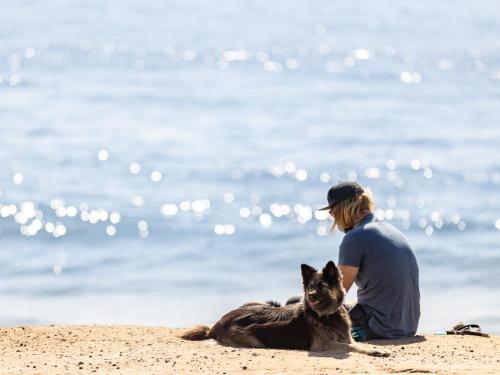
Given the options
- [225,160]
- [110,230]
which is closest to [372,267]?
[110,230]

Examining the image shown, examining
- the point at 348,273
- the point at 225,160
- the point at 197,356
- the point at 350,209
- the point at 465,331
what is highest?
the point at 225,160

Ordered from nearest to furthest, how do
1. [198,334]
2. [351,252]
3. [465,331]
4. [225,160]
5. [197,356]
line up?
[197,356] → [351,252] → [198,334] → [465,331] → [225,160]

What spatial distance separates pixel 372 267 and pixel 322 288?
90 cm

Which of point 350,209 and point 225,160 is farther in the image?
point 225,160

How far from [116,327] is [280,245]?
9.99 metres

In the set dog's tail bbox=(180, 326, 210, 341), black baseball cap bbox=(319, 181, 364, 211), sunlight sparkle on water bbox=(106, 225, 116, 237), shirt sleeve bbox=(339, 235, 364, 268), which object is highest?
sunlight sparkle on water bbox=(106, 225, 116, 237)

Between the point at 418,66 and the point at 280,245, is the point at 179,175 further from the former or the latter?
the point at 418,66

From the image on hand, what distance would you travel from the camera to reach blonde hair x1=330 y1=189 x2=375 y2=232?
9.89 meters

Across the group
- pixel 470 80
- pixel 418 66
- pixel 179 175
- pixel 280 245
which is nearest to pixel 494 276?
pixel 280 245

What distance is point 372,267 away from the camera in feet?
32.3

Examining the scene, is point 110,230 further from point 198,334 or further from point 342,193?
point 342,193

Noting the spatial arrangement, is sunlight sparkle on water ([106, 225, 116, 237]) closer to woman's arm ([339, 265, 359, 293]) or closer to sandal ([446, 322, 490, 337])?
sandal ([446, 322, 490, 337])

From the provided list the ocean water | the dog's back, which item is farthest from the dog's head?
the ocean water

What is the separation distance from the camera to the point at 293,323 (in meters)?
9.31
